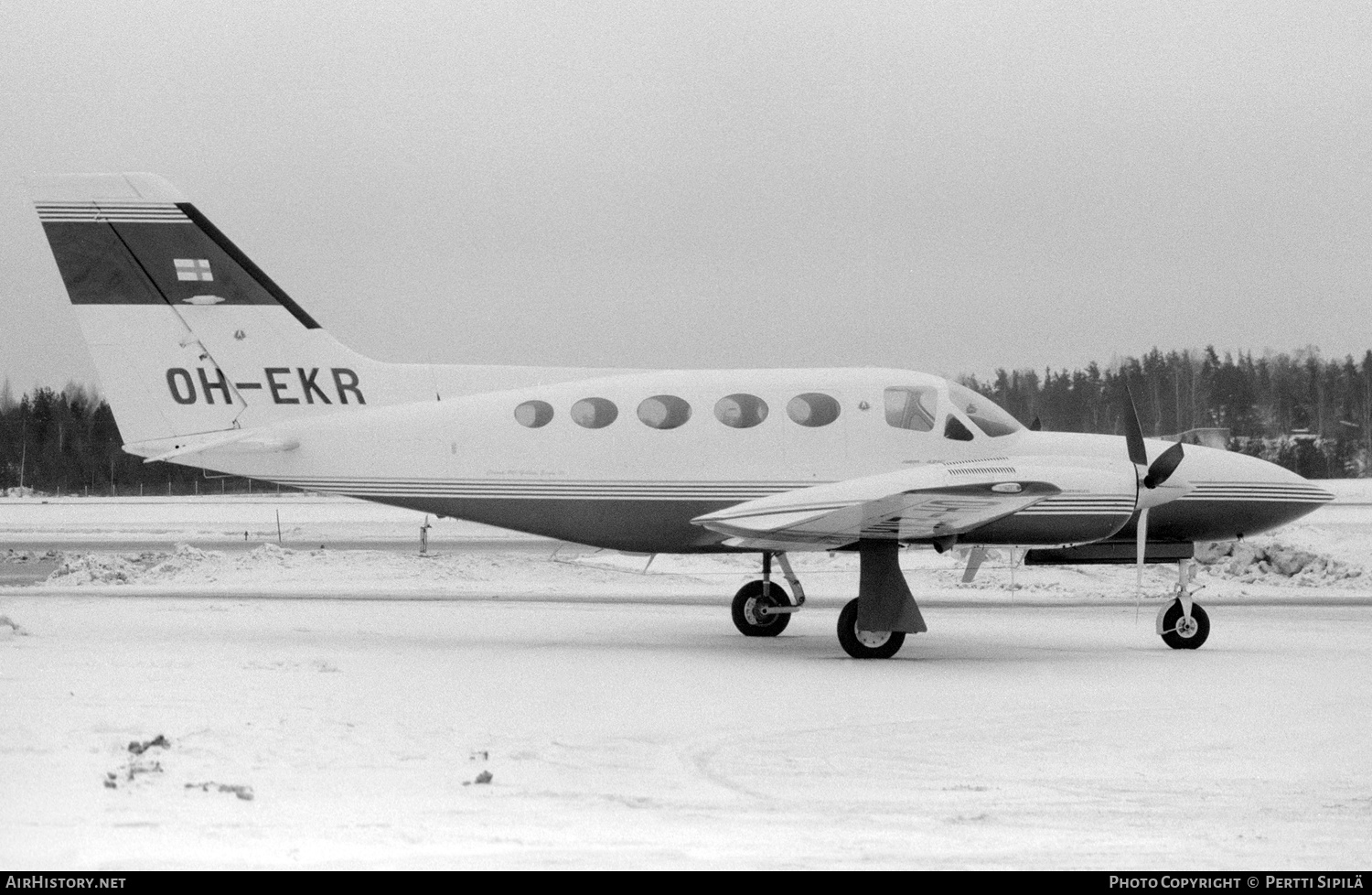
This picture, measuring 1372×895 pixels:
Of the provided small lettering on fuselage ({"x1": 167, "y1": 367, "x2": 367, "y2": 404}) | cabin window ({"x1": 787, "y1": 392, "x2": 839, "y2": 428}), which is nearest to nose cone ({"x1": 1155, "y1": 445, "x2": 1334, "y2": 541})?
cabin window ({"x1": 787, "y1": 392, "x2": 839, "y2": 428})

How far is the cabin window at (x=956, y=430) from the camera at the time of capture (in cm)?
1617

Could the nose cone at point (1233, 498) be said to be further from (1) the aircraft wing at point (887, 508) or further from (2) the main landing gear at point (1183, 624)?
(1) the aircraft wing at point (887, 508)

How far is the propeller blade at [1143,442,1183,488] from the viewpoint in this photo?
51.1 feet

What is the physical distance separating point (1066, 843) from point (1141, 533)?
9.75 metres

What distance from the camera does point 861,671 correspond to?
44.4 ft

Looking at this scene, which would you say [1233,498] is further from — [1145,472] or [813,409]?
[813,409]

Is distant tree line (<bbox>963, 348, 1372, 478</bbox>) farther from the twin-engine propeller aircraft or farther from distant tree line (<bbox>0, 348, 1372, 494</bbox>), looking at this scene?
the twin-engine propeller aircraft

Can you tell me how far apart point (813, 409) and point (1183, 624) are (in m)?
4.93

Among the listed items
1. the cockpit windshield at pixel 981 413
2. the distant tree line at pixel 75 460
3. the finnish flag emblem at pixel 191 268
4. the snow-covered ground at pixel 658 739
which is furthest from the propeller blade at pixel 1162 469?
the distant tree line at pixel 75 460

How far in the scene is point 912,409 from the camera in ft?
53.3

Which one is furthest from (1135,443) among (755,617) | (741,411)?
(755,617)

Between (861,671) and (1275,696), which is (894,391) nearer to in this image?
(861,671)

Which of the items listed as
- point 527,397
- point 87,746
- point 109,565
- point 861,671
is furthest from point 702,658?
point 109,565

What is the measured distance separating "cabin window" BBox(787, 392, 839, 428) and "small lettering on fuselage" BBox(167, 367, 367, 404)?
5226mm
